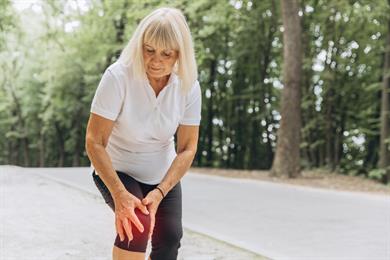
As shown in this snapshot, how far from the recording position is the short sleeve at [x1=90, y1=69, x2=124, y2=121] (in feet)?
7.75

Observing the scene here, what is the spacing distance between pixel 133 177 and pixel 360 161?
66.4ft

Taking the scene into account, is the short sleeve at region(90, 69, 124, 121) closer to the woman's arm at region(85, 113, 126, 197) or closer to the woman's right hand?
the woman's arm at region(85, 113, 126, 197)

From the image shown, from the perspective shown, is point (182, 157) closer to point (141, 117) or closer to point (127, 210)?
point (141, 117)

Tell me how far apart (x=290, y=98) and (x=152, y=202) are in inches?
446

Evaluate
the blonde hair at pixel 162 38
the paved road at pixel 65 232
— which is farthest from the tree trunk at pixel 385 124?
the blonde hair at pixel 162 38

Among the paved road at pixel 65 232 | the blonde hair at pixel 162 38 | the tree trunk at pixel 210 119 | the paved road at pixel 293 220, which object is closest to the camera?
the blonde hair at pixel 162 38

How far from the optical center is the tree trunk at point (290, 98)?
43.5 feet

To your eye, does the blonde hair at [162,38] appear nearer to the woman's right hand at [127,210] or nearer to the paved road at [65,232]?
the woman's right hand at [127,210]

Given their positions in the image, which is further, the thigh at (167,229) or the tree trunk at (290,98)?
the tree trunk at (290,98)

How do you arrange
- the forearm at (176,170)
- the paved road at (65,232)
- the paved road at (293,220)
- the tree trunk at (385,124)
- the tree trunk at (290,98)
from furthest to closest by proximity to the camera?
the tree trunk at (385,124) → the tree trunk at (290,98) → the paved road at (293,220) → the paved road at (65,232) → the forearm at (176,170)

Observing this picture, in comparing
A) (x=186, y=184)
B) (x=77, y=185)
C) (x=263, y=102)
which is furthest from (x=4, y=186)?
(x=263, y=102)

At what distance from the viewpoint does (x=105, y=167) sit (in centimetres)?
240

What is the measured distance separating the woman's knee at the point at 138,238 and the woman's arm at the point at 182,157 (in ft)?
0.61

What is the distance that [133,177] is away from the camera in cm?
258
